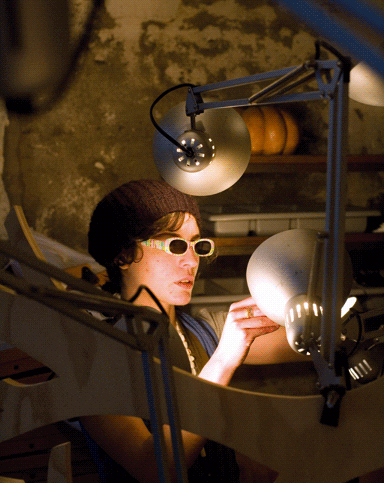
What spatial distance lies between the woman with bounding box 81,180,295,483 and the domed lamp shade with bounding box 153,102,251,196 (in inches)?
14.0

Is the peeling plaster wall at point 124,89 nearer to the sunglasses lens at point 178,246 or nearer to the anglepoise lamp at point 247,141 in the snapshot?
the sunglasses lens at point 178,246

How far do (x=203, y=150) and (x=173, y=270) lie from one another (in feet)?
1.80

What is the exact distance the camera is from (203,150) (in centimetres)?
93

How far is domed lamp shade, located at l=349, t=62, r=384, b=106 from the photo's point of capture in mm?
708

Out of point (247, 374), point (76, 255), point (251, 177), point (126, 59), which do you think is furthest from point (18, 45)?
point (247, 374)

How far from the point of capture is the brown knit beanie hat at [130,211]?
140 cm

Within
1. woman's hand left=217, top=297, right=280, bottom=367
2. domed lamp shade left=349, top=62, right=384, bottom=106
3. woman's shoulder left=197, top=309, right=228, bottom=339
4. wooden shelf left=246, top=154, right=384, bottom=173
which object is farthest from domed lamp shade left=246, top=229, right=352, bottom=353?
wooden shelf left=246, top=154, right=384, bottom=173

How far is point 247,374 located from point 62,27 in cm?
252

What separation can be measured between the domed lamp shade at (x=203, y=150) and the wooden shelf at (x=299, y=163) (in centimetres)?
149

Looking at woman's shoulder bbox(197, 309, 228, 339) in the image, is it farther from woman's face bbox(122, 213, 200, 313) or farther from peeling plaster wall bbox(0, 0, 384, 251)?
peeling plaster wall bbox(0, 0, 384, 251)

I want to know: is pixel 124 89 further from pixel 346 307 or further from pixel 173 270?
pixel 346 307

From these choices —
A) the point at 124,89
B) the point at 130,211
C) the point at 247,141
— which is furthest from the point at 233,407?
the point at 124,89

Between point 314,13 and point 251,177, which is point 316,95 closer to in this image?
point 314,13

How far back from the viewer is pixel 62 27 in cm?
255
